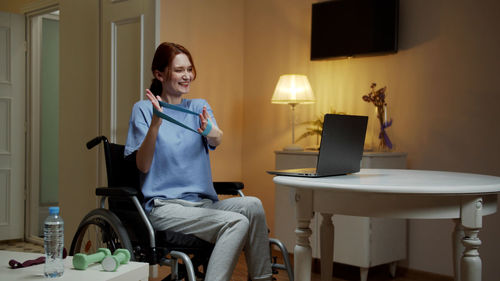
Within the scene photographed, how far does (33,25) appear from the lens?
4.65 meters

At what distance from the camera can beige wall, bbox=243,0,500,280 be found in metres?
3.02

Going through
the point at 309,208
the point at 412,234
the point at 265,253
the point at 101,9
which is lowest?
the point at 412,234

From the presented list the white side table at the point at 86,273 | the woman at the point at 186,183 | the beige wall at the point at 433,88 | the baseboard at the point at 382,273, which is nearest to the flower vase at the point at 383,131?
the beige wall at the point at 433,88

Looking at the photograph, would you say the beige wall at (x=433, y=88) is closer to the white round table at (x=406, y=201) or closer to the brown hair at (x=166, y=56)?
the white round table at (x=406, y=201)

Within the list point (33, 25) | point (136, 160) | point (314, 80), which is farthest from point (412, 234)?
point (33, 25)

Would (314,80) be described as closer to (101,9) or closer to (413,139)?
(413,139)

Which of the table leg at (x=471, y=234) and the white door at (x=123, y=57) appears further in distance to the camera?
the white door at (x=123, y=57)

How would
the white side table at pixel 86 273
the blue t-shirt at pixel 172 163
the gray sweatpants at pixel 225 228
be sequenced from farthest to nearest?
→ the blue t-shirt at pixel 172 163 < the gray sweatpants at pixel 225 228 < the white side table at pixel 86 273

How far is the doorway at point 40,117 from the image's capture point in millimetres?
4617

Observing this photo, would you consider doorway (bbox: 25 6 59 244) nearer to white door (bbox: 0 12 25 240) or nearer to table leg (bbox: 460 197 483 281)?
white door (bbox: 0 12 25 240)

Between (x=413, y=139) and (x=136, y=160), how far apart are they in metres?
1.88

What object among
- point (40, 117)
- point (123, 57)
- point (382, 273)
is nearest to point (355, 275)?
point (382, 273)

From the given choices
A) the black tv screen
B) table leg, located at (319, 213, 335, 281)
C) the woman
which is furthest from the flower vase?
the woman

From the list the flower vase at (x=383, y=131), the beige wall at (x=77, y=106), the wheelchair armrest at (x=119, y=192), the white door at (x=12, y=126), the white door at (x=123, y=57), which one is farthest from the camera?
the white door at (x=12, y=126)
